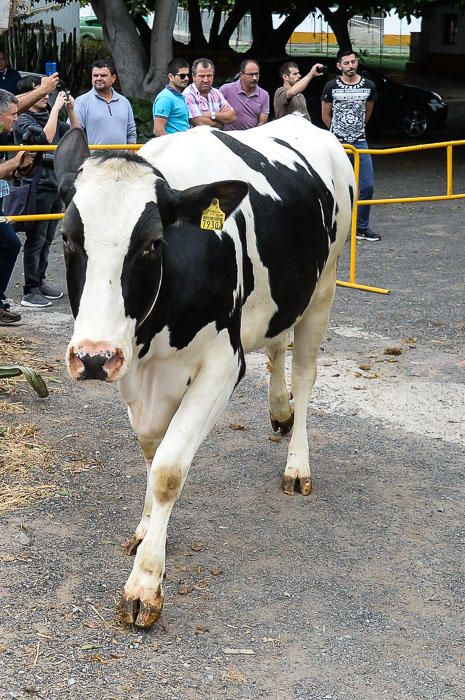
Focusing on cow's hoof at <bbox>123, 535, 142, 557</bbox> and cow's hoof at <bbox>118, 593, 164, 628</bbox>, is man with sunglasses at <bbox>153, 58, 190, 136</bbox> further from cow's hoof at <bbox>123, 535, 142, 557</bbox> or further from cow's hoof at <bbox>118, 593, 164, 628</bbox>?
cow's hoof at <bbox>118, 593, 164, 628</bbox>

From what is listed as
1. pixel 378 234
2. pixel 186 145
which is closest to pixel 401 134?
pixel 378 234

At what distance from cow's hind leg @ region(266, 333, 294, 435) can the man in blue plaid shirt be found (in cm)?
267

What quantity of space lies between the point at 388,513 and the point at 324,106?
756cm

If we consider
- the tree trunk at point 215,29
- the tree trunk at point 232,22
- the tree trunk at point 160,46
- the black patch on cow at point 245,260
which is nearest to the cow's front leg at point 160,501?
the black patch on cow at point 245,260

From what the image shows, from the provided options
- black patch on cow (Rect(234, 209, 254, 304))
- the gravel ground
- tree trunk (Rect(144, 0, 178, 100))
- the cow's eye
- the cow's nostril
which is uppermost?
tree trunk (Rect(144, 0, 178, 100))

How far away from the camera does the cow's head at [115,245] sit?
374 centimetres

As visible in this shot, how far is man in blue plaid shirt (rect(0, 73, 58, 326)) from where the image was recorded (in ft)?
25.2

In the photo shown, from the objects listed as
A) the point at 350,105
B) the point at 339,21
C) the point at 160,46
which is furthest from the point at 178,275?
the point at 339,21

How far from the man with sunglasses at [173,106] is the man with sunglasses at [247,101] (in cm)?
90

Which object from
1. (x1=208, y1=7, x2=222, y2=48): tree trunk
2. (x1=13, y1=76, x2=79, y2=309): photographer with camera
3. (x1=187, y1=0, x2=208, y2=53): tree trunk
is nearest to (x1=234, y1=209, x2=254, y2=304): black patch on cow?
(x1=13, y1=76, x2=79, y2=309): photographer with camera

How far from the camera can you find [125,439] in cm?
624

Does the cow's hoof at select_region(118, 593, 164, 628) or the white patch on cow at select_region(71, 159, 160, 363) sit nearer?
the white patch on cow at select_region(71, 159, 160, 363)

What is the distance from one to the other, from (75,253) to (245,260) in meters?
1.01

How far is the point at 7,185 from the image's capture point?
838 cm
